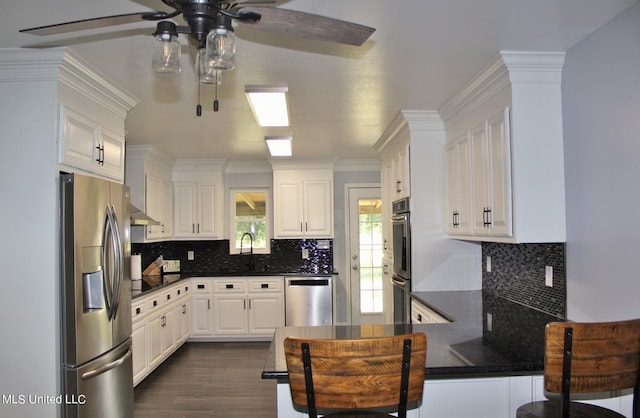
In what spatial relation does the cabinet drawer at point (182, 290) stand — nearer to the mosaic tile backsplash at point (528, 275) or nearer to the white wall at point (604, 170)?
the mosaic tile backsplash at point (528, 275)

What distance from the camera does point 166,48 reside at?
4.21 feet

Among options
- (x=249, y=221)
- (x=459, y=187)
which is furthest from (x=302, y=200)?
(x=459, y=187)

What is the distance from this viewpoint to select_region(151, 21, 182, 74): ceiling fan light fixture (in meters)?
1.26

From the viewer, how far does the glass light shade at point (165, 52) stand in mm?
1273

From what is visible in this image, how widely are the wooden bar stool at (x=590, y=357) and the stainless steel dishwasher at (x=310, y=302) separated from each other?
4.11m

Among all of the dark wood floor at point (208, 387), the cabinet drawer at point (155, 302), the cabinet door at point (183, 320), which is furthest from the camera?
the cabinet door at point (183, 320)

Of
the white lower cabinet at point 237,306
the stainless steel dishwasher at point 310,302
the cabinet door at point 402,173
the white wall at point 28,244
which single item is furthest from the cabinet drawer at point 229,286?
the white wall at point 28,244

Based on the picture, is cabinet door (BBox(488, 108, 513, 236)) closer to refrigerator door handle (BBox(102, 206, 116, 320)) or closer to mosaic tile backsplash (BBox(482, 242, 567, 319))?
mosaic tile backsplash (BBox(482, 242, 567, 319))

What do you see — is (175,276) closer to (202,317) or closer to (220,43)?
(202,317)

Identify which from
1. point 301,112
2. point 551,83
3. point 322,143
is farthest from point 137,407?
point 551,83

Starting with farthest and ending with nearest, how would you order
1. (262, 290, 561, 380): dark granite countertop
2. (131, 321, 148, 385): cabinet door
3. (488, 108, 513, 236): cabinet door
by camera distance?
(131, 321, 148, 385): cabinet door
(488, 108, 513, 236): cabinet door
(262, 290, 561, 380): dark granite countertop

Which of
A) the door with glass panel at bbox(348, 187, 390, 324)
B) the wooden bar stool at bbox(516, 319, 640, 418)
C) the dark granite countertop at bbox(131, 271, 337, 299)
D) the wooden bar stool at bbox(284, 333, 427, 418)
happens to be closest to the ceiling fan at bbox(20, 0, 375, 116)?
the wooden bar stool at bbox(284, 333, 427, 418)

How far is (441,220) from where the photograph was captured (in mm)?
3588

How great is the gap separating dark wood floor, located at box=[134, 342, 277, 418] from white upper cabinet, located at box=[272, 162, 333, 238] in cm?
163
